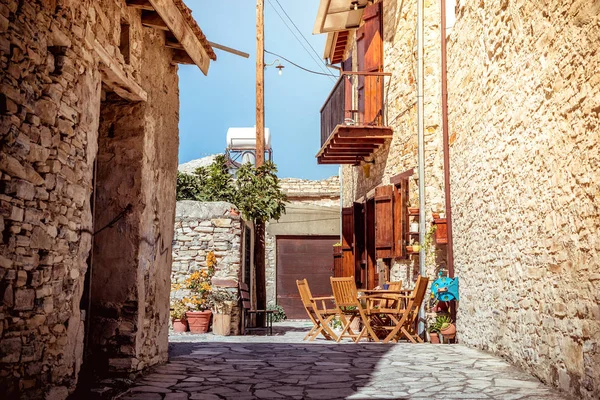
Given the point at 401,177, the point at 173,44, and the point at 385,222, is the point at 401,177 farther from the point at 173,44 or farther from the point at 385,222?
the point at 173,44

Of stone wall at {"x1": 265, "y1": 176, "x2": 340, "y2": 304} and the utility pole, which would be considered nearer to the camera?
the utility pole

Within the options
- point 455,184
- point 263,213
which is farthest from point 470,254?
point 263,213

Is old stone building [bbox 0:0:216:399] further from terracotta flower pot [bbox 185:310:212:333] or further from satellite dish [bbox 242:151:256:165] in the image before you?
satellite dish [bbox 242:151:256:165]

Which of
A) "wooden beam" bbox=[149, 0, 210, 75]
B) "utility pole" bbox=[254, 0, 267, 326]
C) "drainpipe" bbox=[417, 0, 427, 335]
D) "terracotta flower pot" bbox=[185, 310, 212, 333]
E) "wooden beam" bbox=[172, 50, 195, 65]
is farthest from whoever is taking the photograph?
"utility pole" bbox=[254, 0, 267, 326]

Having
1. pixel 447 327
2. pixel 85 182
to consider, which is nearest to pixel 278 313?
pixel 447 327

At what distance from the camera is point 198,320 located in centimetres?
1049

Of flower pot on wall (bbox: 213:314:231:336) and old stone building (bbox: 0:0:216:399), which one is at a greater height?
old stone building (bbox: 0:0:216:399)

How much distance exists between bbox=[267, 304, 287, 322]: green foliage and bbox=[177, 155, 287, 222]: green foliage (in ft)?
15.2

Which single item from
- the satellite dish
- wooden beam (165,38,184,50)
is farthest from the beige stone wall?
the satellite dish

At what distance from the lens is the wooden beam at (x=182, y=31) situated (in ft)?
17.0

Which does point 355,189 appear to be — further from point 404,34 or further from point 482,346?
point 482,346

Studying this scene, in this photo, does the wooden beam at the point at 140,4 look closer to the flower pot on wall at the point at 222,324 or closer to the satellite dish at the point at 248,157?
the flower pot on wall at the point at 222,324

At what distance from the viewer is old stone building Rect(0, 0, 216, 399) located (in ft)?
10.5

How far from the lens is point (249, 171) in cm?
1269
